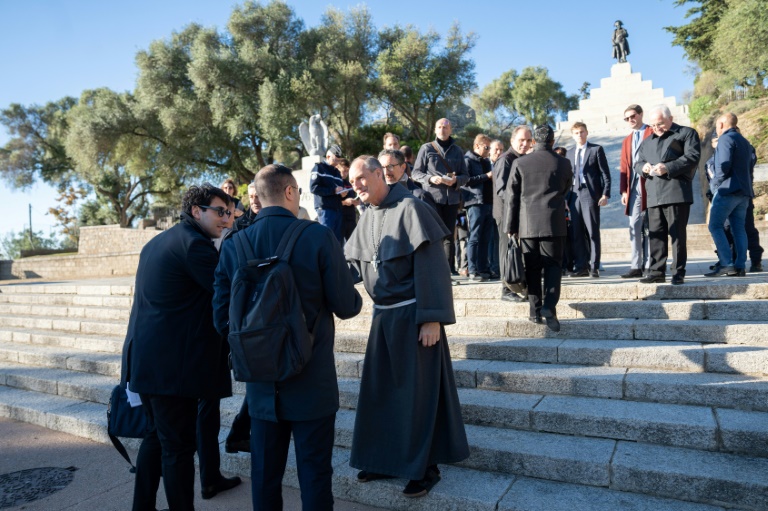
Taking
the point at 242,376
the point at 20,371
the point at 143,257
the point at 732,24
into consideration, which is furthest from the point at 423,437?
the point at 732,24

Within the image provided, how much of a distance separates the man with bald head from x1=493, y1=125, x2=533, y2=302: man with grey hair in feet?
1.92

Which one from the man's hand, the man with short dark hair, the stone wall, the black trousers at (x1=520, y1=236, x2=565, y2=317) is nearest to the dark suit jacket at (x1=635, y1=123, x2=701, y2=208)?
the black trousers at (x1=520, y1=236, x2=565, y2=317)

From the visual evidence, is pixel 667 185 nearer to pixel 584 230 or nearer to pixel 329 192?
pixel 584 230

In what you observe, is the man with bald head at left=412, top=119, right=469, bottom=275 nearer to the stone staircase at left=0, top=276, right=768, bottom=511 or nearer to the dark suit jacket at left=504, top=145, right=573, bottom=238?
the stone staircase at left=0, top=276, right=768, bottom=511

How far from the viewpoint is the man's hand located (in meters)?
2.92

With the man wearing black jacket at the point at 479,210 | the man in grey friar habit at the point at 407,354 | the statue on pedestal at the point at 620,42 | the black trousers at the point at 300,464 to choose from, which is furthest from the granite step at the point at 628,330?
the statue on pedestal at the point at 620,42

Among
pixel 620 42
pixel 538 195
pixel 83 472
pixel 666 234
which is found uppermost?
pixel 620 42

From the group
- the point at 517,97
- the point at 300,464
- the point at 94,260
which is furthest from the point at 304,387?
the point at 517,97

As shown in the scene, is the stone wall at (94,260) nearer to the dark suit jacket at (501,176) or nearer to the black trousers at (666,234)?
the dark suit jacket at (501,176)

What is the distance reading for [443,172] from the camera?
6.67 metres

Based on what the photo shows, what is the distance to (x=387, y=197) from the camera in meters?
3.17

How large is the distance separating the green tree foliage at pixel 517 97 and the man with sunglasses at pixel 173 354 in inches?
2166

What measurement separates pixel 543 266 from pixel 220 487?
3268 millimetres

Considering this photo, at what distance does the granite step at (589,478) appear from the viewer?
2734 millimetres
